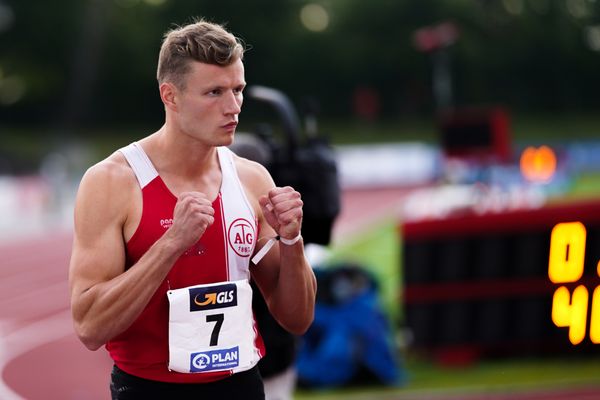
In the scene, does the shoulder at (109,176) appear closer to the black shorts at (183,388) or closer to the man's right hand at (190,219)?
the man's right hand at (190,219)

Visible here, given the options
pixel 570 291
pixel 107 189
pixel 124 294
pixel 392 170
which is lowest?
pixel 392 170

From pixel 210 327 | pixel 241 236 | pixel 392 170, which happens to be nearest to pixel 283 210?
pixel 241 236

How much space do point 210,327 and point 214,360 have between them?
0.08m

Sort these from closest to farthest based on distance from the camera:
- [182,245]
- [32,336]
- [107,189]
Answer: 1. [182,245]
2. [107,189]
3. [32,336]

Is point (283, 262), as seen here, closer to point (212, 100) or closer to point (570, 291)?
point (212, 100)

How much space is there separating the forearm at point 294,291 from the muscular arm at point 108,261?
329mm

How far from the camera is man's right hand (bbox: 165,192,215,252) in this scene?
2354mm

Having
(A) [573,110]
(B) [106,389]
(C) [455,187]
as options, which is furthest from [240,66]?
(A) [573,110]

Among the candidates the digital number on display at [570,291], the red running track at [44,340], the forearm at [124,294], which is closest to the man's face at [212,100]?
the forearm at [124,294]

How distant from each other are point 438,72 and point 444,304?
4380 centimetres

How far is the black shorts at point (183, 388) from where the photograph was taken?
2.54 m

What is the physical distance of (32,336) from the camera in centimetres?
1120

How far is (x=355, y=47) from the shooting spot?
52.3m

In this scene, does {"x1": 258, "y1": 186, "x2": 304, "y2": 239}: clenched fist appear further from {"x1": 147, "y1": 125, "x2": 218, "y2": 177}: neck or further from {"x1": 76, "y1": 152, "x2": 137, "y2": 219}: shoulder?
{"x1": 76, "y1": 152, "x2": 137, "y2": 219}: shoulder
